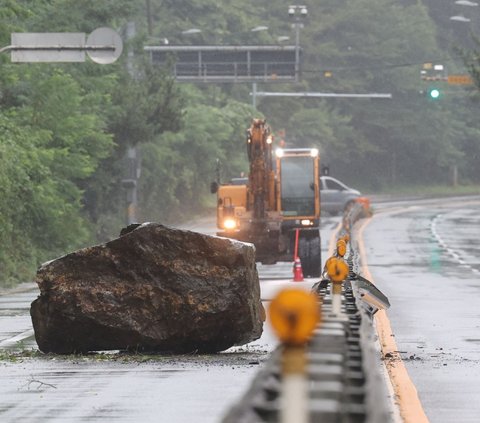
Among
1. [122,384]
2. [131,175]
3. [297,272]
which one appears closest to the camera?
[122,384]

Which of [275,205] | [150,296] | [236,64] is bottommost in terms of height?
[275,205]

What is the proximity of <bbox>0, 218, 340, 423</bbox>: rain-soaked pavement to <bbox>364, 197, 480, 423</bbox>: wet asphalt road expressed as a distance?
1.66m

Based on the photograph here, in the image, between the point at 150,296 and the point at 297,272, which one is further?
the point at 297,272

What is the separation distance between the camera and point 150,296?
1630 centimetres

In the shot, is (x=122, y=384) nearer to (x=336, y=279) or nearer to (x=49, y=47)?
(x=336, y=279)

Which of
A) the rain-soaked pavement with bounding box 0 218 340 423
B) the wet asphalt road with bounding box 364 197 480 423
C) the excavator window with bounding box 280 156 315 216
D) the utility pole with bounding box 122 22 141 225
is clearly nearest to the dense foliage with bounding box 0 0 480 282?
the utility pole with bounding box 122 22 141 225

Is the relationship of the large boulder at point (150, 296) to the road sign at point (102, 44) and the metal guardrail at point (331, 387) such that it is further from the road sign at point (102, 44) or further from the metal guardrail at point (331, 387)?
the road sign at point (102, 44)

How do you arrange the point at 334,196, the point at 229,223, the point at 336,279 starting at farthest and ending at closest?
the point at 334,196
the point at 229,223
the point at 336,279

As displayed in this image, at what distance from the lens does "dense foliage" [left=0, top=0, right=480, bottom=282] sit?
3919 cm

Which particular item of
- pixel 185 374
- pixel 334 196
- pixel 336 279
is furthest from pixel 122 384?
pixel 334 196

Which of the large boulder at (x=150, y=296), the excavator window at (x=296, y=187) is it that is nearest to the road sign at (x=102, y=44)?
the excavator window at (x=296, y=187)

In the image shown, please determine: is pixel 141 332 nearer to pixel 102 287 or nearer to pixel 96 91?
pixel 102 287

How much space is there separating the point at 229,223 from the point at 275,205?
1.42m

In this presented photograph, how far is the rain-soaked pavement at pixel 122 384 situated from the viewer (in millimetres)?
11312
